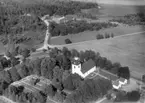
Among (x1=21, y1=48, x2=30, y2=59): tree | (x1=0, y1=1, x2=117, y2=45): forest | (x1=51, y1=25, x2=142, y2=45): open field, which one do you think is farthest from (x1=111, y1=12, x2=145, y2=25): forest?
(x1=21, y1=48, x2=30, y2=59): tree

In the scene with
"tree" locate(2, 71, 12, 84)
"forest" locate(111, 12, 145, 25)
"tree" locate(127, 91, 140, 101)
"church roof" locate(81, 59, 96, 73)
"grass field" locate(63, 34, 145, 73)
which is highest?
"church roof" locate(81, 59, 96, 73)

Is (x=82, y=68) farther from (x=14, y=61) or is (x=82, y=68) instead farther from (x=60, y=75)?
(x=14, y=61)

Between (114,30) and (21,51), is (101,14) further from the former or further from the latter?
(21,51)

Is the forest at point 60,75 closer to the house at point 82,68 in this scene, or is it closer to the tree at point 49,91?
the tree at point 49,91

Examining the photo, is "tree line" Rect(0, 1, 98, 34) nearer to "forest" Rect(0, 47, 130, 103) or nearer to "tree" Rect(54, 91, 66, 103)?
"forest" Rect(0, 47, 130, 103)

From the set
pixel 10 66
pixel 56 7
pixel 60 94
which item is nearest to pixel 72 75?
pixel 60 94

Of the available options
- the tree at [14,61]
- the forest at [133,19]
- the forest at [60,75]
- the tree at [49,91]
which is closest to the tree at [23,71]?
the forest at [60,75]
